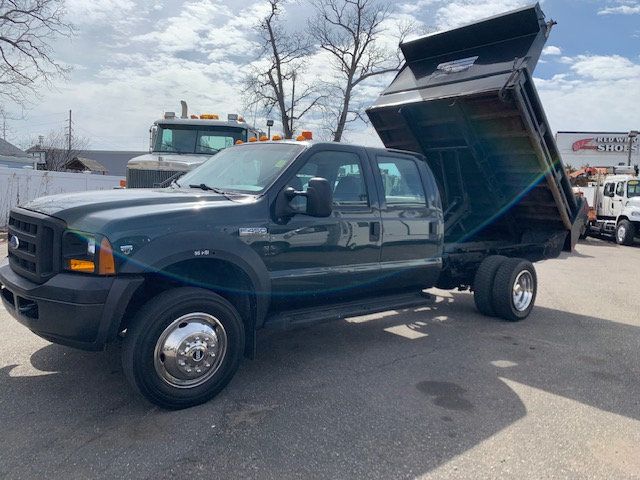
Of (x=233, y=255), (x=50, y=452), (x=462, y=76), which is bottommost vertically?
(x=50, y=452)

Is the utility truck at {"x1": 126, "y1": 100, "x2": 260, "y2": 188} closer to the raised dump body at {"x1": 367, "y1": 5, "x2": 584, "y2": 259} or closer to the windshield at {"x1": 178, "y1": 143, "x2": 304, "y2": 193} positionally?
the raised dump body at {"x1": 367, "y1": 5, "x2": 584, "y2": 259}

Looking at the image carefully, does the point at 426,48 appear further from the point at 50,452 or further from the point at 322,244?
the point at 50,452

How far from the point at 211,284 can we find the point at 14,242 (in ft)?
4.95

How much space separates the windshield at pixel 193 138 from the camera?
34.0ft

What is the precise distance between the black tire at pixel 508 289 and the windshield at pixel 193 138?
601 centimetres

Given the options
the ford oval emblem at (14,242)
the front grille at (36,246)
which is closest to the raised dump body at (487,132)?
the front grille at (36,246)

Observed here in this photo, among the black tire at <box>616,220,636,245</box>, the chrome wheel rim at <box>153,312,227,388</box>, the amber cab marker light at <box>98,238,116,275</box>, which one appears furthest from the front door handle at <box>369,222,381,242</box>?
the black tire at <box>616,220,636,245</box>

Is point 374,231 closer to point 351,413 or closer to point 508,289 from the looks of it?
point 351,413

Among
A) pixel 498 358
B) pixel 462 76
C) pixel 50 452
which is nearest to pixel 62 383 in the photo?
pixel 50 452

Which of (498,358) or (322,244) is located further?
(498,358)

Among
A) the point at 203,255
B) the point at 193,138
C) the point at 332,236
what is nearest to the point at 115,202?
the point at 203,255

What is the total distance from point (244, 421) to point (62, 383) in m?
1.54

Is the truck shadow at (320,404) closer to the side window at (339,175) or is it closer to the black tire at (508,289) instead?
the black tire at (508,289)

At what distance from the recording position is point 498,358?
4980mm
